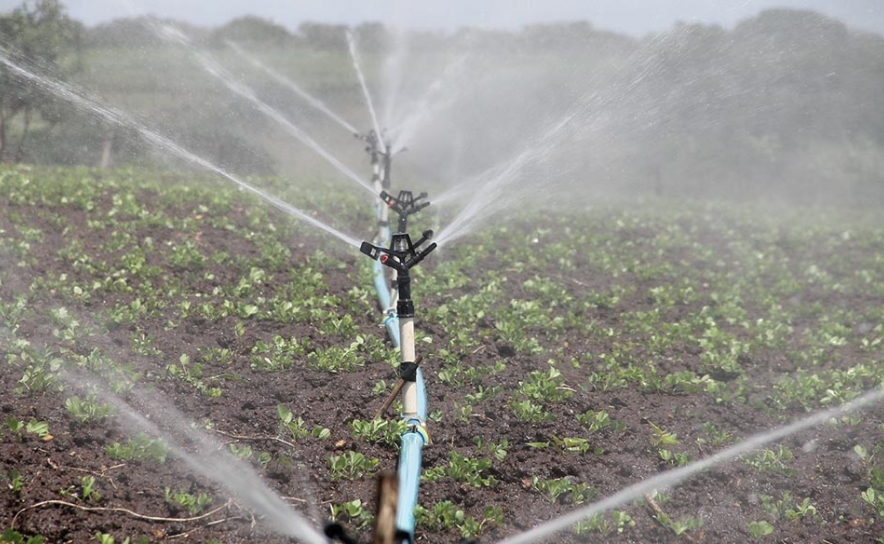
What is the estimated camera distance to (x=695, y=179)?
30.3 meters

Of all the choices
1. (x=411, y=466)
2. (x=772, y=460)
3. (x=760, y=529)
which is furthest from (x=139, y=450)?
(x=772, y=460)

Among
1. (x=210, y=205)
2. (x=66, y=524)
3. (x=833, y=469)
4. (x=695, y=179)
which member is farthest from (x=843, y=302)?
(x=695, y=179)

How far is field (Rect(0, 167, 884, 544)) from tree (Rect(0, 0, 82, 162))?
7.99 m

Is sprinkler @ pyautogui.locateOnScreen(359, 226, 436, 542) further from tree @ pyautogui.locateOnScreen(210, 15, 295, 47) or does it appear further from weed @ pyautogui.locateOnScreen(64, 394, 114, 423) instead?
tree @ pyautogui.locateOnScreen(210, 15, 295, 47)

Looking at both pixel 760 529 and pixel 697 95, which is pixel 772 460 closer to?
pixel 760 529

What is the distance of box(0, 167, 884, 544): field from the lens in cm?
434

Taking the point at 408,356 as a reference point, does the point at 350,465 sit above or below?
below

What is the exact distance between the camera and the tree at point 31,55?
16875 millimetres

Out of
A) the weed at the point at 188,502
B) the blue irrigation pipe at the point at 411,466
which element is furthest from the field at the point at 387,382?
the blue irrigation pipe at the point at 411,466

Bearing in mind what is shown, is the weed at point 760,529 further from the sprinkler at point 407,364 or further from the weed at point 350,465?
the weed at point 350,465

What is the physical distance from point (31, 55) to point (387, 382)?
52.8ft

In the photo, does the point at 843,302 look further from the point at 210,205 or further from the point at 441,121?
the point at 441,121

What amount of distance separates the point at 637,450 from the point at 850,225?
517 inches

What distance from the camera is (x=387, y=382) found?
5738 mm
